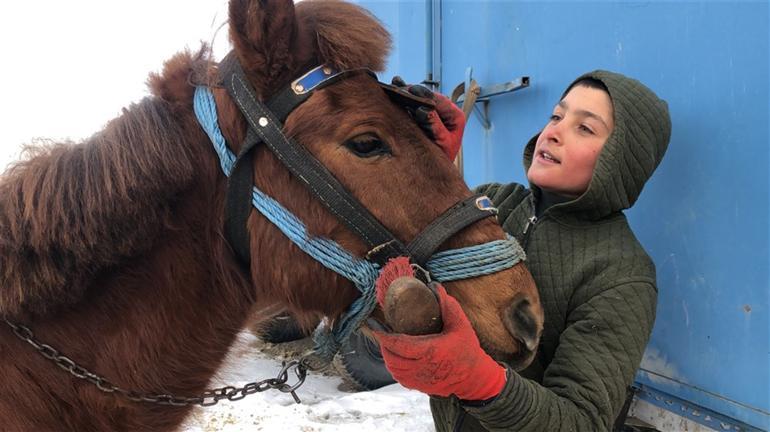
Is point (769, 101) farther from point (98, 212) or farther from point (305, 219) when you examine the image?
point (98, 212)

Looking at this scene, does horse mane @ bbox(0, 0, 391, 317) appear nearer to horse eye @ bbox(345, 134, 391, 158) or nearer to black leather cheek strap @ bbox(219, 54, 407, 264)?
black leather cheek strap @ bbox(219, 54, 407, 264)

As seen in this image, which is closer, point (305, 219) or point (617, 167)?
point (305, 219)

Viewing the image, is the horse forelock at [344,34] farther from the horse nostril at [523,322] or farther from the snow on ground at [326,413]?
the snow on ground at [326,413]

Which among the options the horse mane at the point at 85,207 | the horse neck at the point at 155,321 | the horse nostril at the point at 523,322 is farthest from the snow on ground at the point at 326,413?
the horse nostril at the point at 523,322

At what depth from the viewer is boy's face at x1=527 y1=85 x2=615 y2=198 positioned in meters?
1.56

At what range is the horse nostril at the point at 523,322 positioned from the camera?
4.01ft

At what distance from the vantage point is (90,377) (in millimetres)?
1233

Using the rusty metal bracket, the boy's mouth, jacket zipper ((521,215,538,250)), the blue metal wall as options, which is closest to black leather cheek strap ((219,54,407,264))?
jacket zipper ((521,215,538,250))

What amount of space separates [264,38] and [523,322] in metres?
0.93

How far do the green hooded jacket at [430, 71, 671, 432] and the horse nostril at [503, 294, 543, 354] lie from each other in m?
0.09

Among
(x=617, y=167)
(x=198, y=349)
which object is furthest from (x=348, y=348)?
(x=617, y=167)

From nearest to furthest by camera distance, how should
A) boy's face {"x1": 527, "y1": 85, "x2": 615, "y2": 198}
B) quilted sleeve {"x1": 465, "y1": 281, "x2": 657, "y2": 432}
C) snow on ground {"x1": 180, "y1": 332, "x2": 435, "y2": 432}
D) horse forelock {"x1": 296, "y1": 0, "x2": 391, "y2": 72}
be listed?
1. quilted sleeve {"x1": 465, "y1": 281, "x2": 657, "y2": 432}
2. horse forelock {"x1": 296, "y1": 0, "x2": 391, "y2": 72}
3. boy's face {"x1": 527, "y1": 85, "x2": 615, "y2": 198}
4. snow on ground {"x1": 180, "y1": 332, "x2": 435, "y2": 432}

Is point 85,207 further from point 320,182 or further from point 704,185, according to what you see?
point 704,185

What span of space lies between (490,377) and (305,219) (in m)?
0.57
